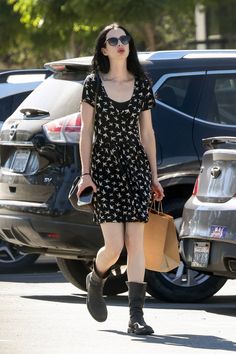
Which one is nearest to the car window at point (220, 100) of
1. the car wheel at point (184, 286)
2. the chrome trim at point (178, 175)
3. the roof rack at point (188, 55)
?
the roof rack at point (188, 55)

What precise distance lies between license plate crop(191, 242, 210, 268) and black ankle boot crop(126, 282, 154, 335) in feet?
2.78

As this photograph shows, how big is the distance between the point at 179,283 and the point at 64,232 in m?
0.96

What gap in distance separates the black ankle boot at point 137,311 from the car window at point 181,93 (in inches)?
84.6

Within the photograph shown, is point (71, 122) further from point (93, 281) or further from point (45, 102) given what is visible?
point (93, 281)

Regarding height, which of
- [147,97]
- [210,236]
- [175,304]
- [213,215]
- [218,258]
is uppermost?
[147,97]

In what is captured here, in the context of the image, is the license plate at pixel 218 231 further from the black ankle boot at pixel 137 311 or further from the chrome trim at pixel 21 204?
the chrome trim at pixel 21 204

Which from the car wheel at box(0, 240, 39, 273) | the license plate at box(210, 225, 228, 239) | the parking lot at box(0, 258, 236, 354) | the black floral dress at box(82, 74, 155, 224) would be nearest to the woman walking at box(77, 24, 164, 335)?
the black floral dress at box(82, 74, 155, 224)

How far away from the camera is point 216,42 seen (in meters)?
32.9

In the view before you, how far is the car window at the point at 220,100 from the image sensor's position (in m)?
9.78

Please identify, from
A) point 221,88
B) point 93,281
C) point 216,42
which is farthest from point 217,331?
point 216,42

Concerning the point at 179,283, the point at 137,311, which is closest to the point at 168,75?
the point at 179,283

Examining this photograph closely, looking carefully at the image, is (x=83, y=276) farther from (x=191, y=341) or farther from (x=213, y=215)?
(x=191, y=341)

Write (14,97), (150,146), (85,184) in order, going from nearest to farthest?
(85,184)
(150,146)
(14,97)

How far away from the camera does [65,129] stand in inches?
370
